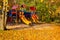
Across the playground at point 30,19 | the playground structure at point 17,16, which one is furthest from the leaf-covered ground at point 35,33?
the playground structure at point 17,16

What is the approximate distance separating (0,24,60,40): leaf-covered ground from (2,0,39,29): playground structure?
0.14 m

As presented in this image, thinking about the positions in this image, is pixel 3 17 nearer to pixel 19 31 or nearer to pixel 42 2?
pixel 19 31

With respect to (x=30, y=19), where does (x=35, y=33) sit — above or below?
below

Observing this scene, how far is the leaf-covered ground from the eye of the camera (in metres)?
3.54

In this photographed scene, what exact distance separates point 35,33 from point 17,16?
1.57 ft

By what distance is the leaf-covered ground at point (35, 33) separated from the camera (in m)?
3.54

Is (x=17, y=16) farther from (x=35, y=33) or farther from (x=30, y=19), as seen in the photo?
(x=35, y=33)

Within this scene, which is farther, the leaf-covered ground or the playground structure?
the playground structure

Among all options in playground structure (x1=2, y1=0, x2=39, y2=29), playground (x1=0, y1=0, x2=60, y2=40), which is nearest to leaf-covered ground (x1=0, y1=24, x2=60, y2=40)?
playground (x1=0, y1=0, x2=60, y2=40)

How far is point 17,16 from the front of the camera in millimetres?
3830

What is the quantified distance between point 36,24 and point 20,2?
515mm

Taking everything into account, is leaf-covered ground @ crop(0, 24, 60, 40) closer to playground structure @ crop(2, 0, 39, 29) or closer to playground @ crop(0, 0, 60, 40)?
playground @ crop(0, 0, 60, 40)

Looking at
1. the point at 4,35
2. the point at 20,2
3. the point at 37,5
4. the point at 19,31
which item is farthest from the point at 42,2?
the point at 4,35

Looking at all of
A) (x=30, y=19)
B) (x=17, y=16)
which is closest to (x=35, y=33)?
(x=30, y=19)
